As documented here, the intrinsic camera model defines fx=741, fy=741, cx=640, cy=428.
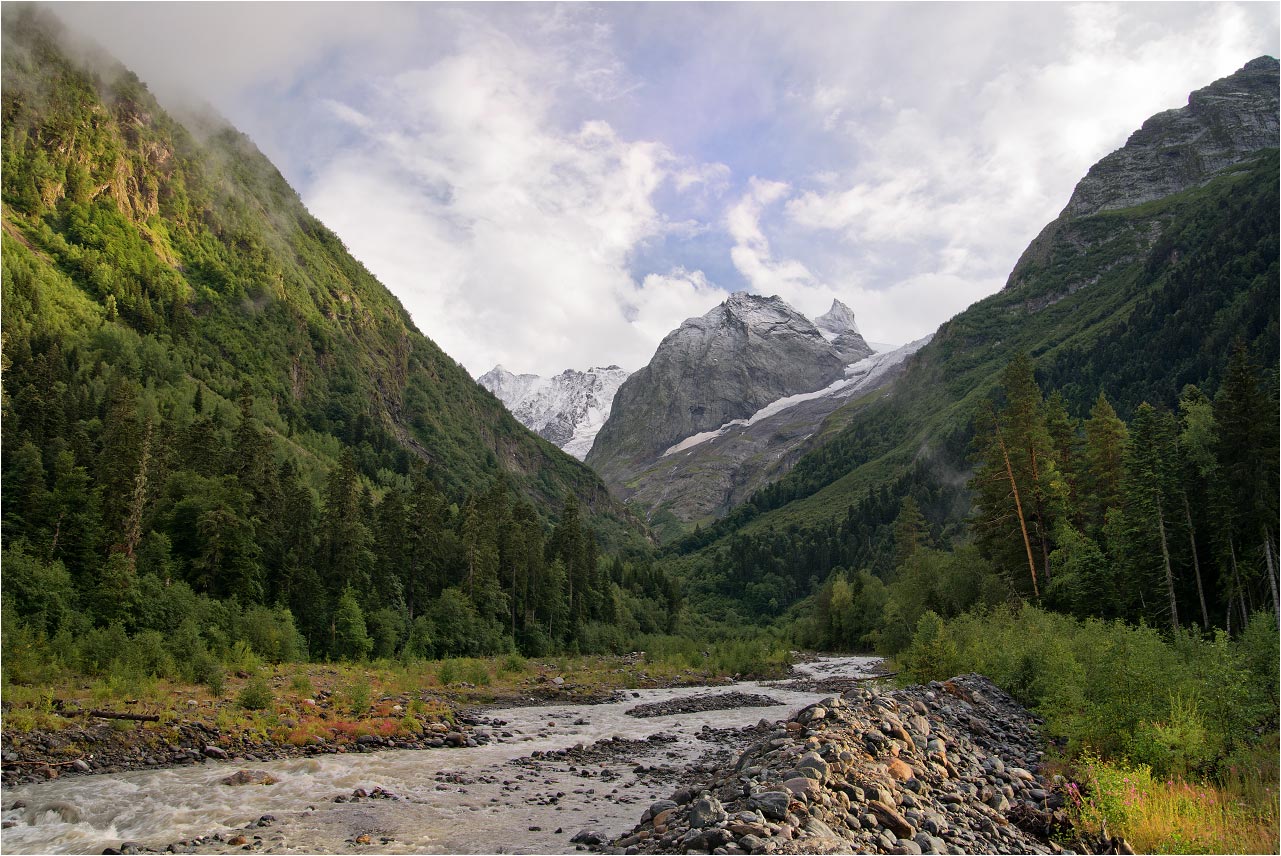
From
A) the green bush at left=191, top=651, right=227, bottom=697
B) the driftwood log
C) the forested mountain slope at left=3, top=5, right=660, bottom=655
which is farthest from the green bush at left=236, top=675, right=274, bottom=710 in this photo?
the forested mountain slope at left=3, top=5, right=660, bottom=655

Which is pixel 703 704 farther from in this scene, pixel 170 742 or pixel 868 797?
pixel 868 797

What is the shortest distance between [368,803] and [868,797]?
1425 cm

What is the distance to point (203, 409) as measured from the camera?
8919 cm

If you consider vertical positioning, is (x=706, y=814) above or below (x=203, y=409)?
below

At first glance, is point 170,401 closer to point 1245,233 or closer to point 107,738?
point 107,738

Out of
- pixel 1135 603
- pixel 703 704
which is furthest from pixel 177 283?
pixel 1135 603

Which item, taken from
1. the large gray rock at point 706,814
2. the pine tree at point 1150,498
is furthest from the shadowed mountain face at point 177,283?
the pine tree at point 1150,498

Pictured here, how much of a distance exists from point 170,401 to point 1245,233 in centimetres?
21642

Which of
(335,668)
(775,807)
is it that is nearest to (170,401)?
(335,668)

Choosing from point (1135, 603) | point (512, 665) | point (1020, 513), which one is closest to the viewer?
point (1135, 603)

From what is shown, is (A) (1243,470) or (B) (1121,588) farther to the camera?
(B) (1121,588)

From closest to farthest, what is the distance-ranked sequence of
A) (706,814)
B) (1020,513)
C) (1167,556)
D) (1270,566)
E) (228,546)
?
(706,814) < (1270,566) < (1167,556) < (1020,513) < (228,546)

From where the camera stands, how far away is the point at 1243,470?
38.2 metres

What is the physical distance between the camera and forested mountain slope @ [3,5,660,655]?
5016 centimetres
